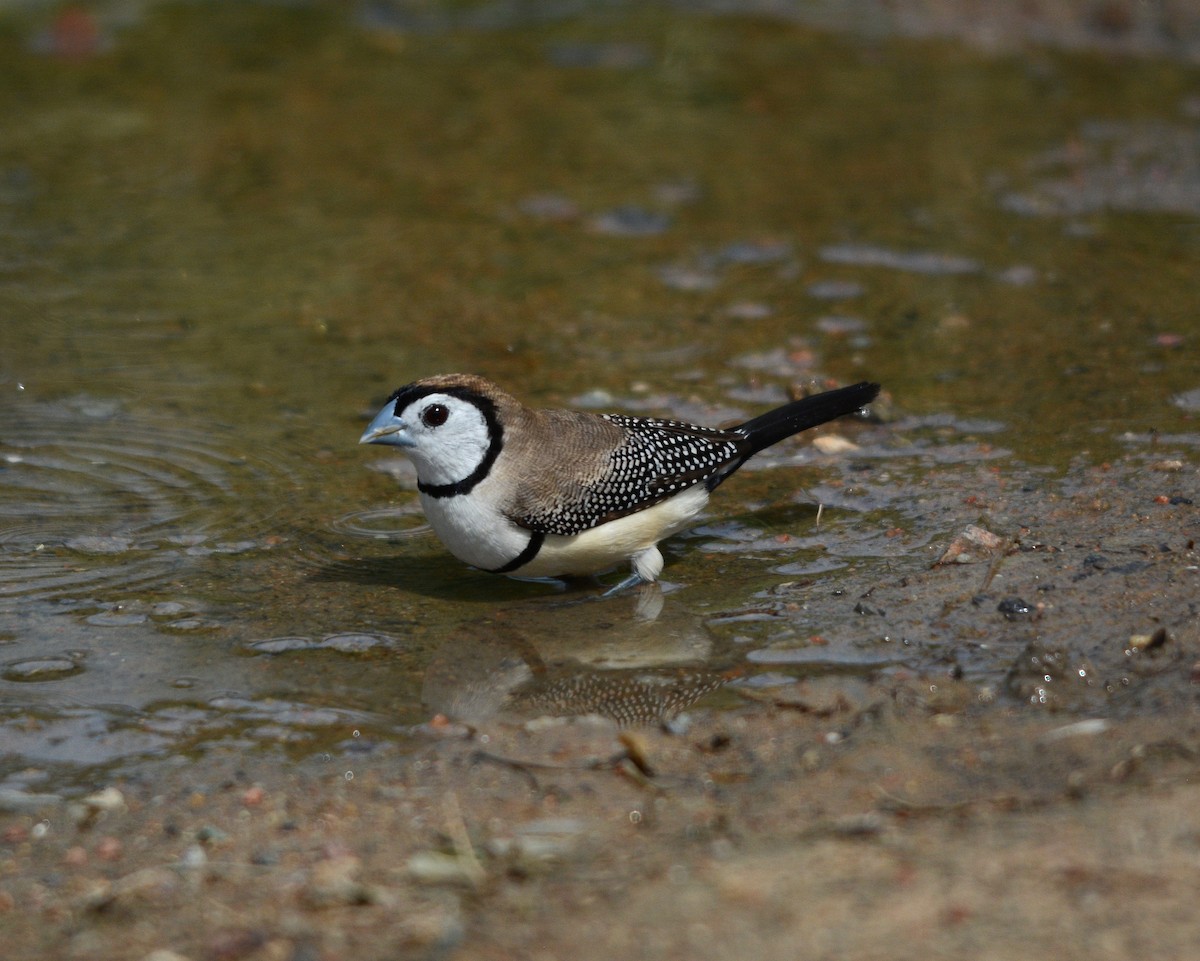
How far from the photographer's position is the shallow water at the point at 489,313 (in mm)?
4996

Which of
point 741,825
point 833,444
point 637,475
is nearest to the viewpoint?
point 741,825

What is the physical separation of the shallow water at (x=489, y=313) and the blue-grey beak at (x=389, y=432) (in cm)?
55

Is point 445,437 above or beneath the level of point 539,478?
above

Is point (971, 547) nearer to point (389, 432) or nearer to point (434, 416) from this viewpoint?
point (434, 416)

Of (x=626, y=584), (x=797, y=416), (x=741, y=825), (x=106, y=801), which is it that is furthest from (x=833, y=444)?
(x=106, y=801)

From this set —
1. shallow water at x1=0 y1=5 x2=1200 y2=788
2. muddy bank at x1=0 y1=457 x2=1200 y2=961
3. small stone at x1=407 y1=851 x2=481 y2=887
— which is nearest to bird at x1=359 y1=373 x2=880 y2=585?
shallow water at x1=0 y1=5 x2=1200 y2=788

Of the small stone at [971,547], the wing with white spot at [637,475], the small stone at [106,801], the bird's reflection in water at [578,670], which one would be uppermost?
the wing with white spot at [637,475]

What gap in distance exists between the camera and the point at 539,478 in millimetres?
5355

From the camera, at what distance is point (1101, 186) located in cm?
907

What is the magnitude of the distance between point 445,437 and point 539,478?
14.2 inches

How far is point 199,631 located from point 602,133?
5992mm

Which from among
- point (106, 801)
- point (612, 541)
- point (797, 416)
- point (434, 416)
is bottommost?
point (106, 801)

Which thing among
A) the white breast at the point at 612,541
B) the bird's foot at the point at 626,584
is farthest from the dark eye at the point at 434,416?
the bird's foot at the point at 626,584

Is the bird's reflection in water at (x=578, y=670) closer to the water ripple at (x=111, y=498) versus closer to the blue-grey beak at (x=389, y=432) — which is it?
the blue-grey beak at (x=389, y=432)
